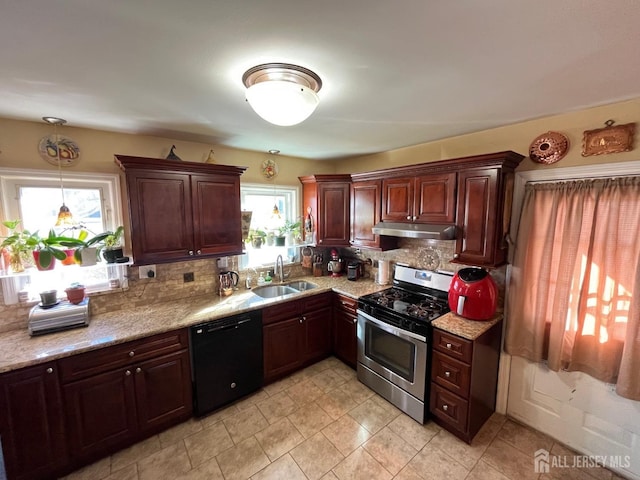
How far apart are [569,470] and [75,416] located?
349 centimetres

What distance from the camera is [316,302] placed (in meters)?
3.06

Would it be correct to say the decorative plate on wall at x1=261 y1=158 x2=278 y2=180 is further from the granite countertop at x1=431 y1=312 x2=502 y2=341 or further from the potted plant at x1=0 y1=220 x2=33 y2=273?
the granite countertop at x1=431 y1=312 x2=502 y2=341

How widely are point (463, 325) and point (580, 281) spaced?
2.84 ft

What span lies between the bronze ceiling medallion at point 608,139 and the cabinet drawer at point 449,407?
6.74 feet

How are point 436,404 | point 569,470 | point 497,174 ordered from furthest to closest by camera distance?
point 436,404, point 497,174, point 569,470

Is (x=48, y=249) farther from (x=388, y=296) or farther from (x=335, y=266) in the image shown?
(x=388, y=296)

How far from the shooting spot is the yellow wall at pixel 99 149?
1999 mm

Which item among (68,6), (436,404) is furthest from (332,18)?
(436,404)

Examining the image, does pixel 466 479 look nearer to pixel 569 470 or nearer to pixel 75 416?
pixel 569 470

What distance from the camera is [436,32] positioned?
106 cm

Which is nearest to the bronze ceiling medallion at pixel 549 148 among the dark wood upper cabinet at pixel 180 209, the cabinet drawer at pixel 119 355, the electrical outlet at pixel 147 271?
the dark wood upper cabinet at pixel 180 209

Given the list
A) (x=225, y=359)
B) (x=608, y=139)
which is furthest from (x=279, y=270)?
(x=608, y=139)

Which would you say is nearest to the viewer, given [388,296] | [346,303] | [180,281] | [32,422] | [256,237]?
[32,422]

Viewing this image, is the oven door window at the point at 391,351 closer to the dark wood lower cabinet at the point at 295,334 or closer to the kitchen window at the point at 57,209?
the dark wood lower cabinet at the point at 295,334
